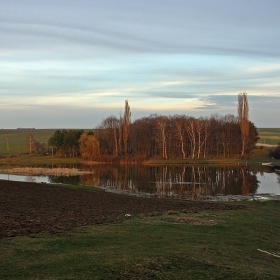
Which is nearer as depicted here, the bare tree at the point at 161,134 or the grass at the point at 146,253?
the grass at the point at 146,253

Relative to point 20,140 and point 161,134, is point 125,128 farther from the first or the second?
point 20,140

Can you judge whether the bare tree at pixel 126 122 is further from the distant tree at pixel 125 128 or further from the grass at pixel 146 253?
the grass at pixel 146 253

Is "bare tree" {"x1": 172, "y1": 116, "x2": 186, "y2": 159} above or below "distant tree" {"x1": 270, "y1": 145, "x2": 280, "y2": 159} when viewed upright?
above

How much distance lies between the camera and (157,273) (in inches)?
321

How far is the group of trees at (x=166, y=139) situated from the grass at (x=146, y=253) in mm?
67186

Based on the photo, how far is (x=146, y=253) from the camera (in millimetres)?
9703

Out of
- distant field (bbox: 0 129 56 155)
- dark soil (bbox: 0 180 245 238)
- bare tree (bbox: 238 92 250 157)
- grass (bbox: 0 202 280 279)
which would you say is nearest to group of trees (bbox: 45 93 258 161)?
bare tree (bbox: 238 92 250 157)

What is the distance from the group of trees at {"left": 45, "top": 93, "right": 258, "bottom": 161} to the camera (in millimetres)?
82125

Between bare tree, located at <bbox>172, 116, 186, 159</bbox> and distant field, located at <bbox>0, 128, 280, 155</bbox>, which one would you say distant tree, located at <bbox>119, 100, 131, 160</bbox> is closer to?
bare tree, located at <bbox>172, 116, 186, 159</bbox>

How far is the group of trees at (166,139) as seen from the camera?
8212cm

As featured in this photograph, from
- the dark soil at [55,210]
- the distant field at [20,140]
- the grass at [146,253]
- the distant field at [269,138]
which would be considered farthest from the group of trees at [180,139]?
the grass at [146,253]

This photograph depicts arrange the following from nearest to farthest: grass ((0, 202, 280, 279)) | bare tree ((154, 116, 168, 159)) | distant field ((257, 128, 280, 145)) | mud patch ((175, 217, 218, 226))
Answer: grass ((0, 202, 280, 279)) < mud patch ((175, 217, 218, 226)) < bare tree ((154, 116, 168, 159)) < distant field ((257, 128, 280, 145))

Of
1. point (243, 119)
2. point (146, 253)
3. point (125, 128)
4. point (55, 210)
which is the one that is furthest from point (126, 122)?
point (146, 253)

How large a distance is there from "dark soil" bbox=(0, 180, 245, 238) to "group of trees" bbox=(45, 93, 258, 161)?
5864 centimetres
